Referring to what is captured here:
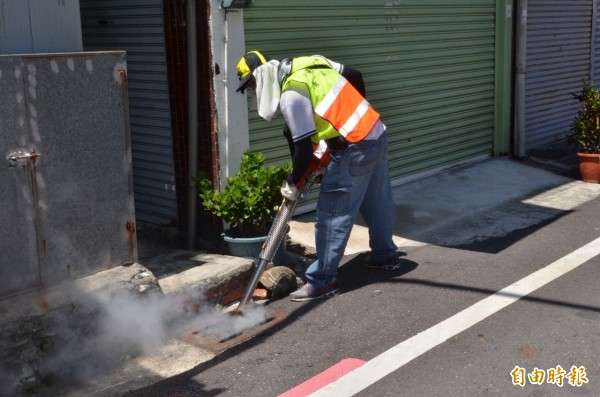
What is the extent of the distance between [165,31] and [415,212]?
10.4 ft

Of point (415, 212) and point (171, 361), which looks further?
point (415, 212)

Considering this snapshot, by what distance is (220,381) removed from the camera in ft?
16.6

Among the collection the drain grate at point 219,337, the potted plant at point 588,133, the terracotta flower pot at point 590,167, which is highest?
the potted plant at point 588,133

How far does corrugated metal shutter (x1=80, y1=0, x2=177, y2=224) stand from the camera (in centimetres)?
759

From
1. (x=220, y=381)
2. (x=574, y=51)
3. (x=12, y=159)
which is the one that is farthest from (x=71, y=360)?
(x=574, y=51)

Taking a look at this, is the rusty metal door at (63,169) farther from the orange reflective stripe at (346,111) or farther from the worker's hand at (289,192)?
the orange reflective stripe at (346,111)

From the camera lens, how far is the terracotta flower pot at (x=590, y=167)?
1022 centimetres

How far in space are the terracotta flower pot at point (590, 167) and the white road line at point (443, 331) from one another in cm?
321

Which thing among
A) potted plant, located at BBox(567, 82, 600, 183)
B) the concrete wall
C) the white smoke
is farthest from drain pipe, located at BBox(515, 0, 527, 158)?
the concrete wall

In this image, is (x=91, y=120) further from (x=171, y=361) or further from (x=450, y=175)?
(x=450, y=175)

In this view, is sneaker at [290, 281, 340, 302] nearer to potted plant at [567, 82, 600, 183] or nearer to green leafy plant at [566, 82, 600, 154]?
potted plant at [567, 82, 600, 183]

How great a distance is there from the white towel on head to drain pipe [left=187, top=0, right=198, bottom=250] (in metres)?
1.19

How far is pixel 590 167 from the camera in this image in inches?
404

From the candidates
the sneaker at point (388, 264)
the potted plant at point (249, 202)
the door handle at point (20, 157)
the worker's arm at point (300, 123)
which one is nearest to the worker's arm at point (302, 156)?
the worker's arm at point (300, 123)
